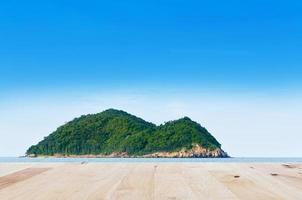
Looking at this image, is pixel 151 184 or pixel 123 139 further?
pixel 123 139

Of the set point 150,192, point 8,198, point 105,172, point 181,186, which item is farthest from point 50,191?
point 105,172

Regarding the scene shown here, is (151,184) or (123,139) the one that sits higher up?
(123,139)

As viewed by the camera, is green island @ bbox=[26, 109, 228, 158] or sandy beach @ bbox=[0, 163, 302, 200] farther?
green island @ bbox=[26, 109, 228, 158]

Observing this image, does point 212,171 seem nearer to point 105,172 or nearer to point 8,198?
point 105,172

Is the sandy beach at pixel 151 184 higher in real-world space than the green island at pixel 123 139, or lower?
lower

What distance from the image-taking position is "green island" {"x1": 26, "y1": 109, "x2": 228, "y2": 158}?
6769 centimetres

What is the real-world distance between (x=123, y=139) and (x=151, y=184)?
67938 mm

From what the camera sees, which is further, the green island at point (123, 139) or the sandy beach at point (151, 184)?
the green island at point (123, 139)

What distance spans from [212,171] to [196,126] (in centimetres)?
6562

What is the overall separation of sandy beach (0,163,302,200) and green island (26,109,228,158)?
60.9 metres

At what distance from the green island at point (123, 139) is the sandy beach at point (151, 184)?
6088 cm

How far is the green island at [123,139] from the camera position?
67688 millimetres

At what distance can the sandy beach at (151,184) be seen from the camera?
10.4 ft

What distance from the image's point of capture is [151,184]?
378 cm
